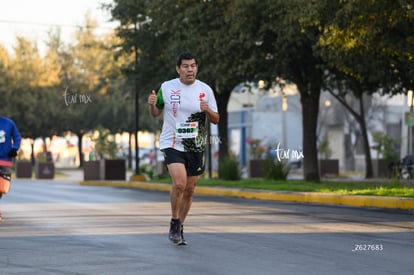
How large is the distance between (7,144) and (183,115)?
3.77m

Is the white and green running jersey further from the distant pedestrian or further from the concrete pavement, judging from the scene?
the concrete pavement

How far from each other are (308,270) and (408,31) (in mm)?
14501

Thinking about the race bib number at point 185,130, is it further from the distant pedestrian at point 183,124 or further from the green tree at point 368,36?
the green tree at point 368,36

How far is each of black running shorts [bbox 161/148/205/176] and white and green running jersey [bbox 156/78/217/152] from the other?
5 centimetres

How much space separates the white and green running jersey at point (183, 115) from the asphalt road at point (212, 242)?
1.06 metres

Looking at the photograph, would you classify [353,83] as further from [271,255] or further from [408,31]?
[271,255]

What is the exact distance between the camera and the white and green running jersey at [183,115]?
33.7ft

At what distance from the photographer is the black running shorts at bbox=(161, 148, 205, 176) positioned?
10.2m

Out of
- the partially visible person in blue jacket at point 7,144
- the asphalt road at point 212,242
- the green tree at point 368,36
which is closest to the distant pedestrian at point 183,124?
the asphalt road at point 212,242

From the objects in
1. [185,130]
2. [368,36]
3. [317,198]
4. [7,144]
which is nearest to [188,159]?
[185,130]

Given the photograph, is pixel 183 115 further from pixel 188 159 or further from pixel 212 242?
pixel 212 242

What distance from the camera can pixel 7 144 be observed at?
1316 cm

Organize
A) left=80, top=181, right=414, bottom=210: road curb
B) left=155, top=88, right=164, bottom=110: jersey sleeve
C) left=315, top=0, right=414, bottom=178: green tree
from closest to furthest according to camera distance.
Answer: left=155, top=88, right=164, bottom=110: jersey sleeve, left=80, top=181, right=414, bottom=210: road curb, left=315, top=0, right=414, bottom=178: green tree

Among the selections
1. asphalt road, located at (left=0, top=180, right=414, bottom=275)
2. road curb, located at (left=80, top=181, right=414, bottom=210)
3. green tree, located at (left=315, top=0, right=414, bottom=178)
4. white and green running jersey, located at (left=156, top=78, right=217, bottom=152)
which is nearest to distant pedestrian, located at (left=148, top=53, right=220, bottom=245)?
white and green running jersey, located at (left=156, top=78, right=217, bottom=152)
